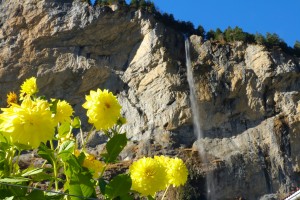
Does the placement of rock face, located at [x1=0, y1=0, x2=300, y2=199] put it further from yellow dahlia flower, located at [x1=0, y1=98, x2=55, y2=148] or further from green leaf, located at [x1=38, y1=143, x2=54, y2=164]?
yellow dahlia flower, located at [x1=0, y1=98, x2=55, y2=148]

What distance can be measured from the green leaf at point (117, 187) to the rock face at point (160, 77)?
48.3ft

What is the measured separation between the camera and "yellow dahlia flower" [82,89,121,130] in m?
1.24

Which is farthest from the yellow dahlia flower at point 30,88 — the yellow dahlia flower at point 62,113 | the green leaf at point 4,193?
the green leaf at point 4,193

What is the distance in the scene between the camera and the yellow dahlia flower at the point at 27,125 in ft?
3.12

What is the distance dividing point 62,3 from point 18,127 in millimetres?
18402

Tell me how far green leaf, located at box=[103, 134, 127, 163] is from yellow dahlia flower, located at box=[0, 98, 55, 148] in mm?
224

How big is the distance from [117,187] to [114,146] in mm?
117

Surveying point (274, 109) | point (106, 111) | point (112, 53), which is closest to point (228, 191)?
point (274, 109)

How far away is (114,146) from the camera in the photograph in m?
1.18

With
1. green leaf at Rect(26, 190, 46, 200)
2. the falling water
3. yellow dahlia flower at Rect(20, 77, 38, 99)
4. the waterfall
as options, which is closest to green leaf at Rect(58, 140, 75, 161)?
green leaf at Rect(26, 190, 46, 200)

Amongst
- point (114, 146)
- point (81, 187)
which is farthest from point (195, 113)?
point (81, 187)

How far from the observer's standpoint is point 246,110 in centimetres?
1720

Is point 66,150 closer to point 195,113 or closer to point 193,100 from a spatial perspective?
point 195,113

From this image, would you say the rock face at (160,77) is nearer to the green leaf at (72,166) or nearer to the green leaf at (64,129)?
the green leaf at (64,129)
